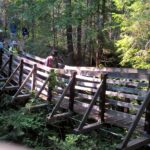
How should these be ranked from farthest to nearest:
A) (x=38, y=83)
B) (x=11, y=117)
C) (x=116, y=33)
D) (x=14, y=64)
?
(x=116, y=33) → (x=14, y=64) → (x=38, y=83) → (x=11, y=117)

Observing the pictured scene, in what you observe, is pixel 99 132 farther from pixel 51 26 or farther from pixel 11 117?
pixel 51 26

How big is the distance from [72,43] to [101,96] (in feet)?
44.8

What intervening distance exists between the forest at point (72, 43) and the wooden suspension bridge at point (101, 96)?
40 centimetres

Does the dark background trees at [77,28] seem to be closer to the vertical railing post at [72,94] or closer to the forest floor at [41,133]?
the forest floor at [41,133]

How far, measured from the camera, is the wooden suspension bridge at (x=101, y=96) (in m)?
6.79

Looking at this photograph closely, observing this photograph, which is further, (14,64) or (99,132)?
(14,64)

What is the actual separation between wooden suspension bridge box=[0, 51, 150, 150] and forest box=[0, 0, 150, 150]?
1.32 ft

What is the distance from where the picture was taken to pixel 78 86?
9281 millimetres

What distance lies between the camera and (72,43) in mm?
21281

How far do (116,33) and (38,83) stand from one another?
17.1 metres

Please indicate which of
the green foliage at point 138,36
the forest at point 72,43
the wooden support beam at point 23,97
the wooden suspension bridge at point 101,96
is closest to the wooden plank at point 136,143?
the wooden suspension bridge at point 101,96

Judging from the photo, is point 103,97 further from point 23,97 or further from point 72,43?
point 72,43

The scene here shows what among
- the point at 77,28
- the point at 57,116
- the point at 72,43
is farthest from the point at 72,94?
the point at 77,28

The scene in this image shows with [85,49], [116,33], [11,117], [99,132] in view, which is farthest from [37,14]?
[99,132]
